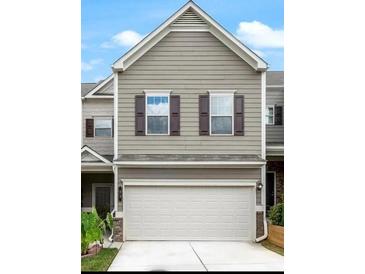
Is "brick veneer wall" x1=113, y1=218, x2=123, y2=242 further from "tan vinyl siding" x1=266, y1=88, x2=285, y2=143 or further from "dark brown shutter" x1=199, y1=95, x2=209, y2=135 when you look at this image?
"tan vinyl siding" x1=266, y1=88, x2=285, y2=143

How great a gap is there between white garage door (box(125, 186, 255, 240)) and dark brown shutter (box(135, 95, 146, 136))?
64 centimetres

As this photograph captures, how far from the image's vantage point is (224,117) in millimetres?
6070

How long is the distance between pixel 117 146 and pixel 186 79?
3.59 ft

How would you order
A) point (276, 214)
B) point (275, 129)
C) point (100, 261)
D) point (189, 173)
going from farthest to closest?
point (275, 129), point (276, 214), point (189, 173), point (100, 261)

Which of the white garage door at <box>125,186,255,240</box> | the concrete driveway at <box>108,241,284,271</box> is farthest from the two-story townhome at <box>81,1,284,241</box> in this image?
the concrete driveway at <box>108,241,284,271</box>

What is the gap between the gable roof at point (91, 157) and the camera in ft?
19.3

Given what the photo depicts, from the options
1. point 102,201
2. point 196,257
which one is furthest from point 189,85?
point 196,257

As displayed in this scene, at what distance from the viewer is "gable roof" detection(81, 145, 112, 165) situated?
588cm

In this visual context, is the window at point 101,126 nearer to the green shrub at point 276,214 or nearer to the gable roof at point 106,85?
the gable roof at point 106,85

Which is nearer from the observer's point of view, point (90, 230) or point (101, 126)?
point (90, 230)

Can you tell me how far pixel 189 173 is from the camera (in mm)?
5723

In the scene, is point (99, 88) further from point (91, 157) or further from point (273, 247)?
point (273, 247)

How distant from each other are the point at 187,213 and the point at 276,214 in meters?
1.01
